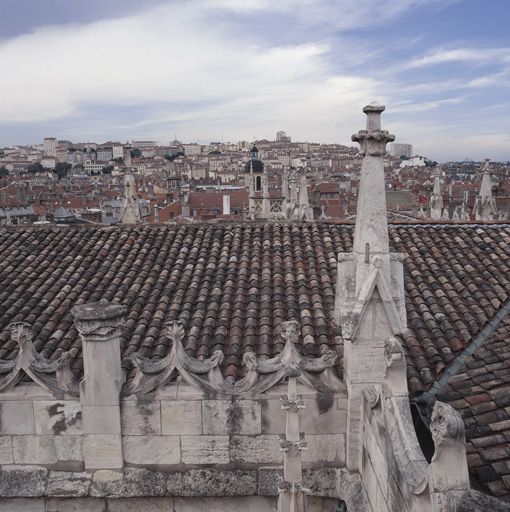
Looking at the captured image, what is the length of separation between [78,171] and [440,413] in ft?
562

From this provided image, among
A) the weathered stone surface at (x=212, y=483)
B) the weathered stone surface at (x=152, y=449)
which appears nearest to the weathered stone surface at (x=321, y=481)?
the weathered stone surface at (x=212, y=483)

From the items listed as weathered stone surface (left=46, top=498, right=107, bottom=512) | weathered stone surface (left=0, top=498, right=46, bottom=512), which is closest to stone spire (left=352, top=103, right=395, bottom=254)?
weathered stone surface (left=46, top=498, right=107, bottom=512)

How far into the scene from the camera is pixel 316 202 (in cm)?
4188

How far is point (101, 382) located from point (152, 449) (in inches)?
40.4

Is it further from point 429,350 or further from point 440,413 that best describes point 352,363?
point 440,413

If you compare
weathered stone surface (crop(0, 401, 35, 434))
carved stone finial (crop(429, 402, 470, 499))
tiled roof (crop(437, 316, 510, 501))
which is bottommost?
weathered stone surface (crop(0, 401, 35, 434))

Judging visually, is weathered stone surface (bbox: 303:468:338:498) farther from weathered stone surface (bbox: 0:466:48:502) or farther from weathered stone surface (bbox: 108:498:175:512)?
weathered stone surface (bbox: 0:466:48:502)

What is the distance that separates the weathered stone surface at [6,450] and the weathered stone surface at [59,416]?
41 cm

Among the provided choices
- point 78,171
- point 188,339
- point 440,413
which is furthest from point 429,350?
point 78,171

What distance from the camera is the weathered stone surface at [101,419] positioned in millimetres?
6461

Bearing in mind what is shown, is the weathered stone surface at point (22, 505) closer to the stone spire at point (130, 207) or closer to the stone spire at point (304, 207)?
the stone spire at point (130, 207)

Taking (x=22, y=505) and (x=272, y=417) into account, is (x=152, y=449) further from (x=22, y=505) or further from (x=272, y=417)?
(x=22, y=505)

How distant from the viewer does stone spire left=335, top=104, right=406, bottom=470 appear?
595cm

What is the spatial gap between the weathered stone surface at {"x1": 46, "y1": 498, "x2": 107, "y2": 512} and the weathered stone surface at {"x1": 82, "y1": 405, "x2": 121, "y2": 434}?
966mm
